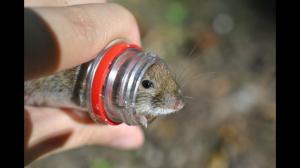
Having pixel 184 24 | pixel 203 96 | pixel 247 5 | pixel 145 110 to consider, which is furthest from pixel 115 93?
pixel 247 5

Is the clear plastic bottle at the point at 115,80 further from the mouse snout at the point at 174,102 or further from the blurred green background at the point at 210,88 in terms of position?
the blurred green background at the point at 210,88

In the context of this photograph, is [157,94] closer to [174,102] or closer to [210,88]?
[174,102]

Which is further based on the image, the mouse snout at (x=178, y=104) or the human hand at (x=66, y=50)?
the mouse snout at (x=178, y=104)

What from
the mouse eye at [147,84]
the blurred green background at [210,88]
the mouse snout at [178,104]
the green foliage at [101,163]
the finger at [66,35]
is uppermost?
the finger at [66,35]

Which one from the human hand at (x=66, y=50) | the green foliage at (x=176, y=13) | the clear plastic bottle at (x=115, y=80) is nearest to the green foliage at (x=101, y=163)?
the human hand at (x=66, y=50)

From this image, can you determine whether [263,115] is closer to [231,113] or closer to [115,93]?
[231,113]

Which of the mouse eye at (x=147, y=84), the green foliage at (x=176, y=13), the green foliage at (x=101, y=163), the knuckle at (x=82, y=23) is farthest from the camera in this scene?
the green foliage at (x=176, y=13)

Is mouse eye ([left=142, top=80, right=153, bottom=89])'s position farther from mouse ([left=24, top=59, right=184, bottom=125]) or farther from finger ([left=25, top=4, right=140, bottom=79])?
finger ([left=25, top=4, right=140, bottom=79])
